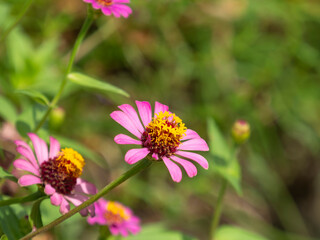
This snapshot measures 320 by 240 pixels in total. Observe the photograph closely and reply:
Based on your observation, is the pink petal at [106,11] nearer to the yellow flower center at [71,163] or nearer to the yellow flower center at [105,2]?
the yellow flower center at [105,2]

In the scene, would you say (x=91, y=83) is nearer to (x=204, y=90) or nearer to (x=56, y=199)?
(x=56, y=199)

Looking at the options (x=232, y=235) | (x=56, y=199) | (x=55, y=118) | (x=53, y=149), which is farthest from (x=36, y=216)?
(x=232, y=235)

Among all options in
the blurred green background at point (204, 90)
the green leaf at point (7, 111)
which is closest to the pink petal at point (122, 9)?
the green leaf at point (7, 111)

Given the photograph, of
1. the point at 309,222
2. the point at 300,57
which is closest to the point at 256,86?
the point at 300,57

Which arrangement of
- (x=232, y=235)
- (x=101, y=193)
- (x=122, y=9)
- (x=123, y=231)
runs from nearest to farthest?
(x=101, y=193) → (x=122, y=9) → (x=123, y=231) → (x=232, y=235)

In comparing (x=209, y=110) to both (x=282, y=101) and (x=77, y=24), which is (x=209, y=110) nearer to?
(x=282, y=101)

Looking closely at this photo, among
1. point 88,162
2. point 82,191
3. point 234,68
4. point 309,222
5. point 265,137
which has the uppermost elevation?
point 234,68
